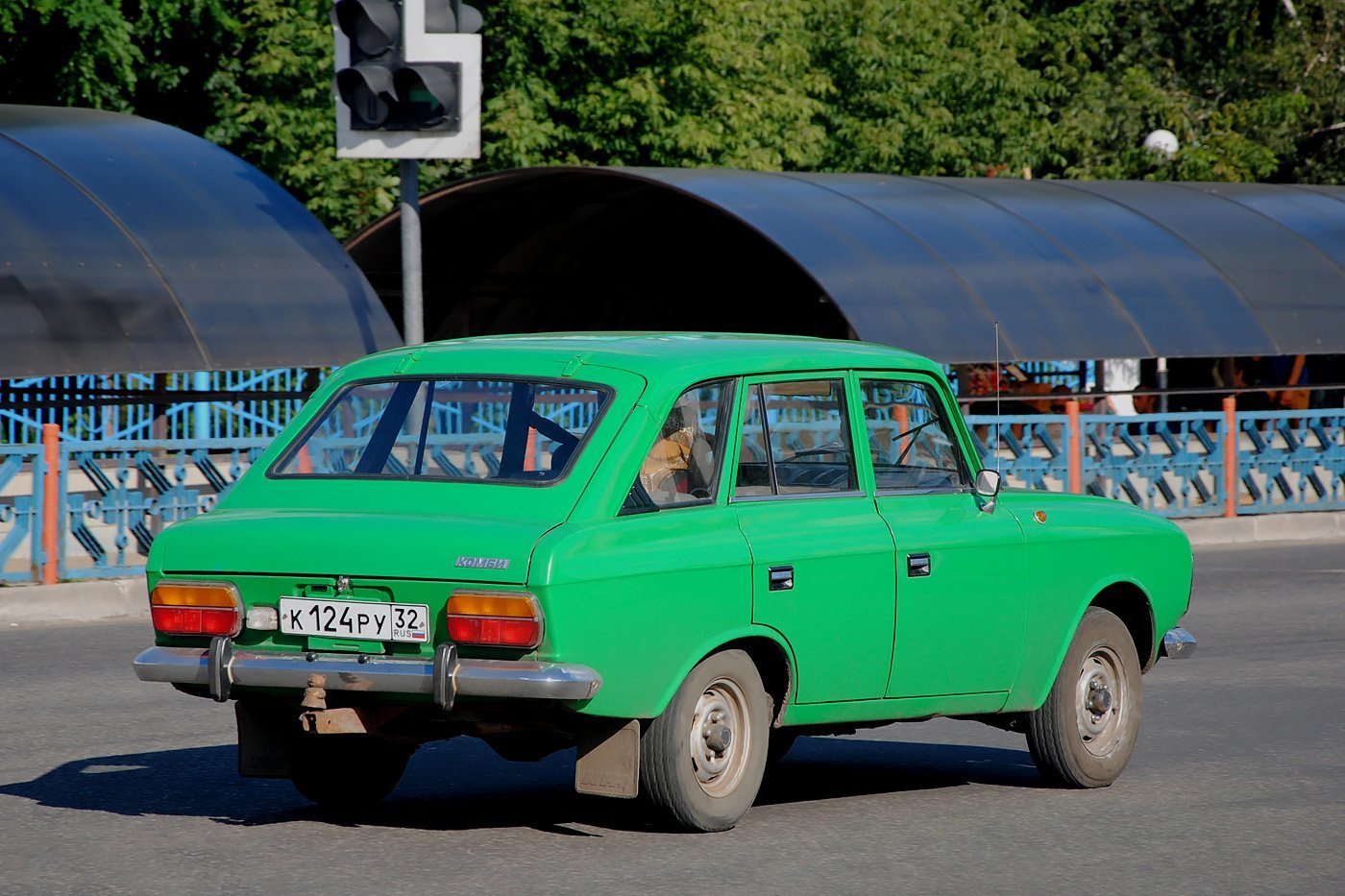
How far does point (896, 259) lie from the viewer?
73.5 ft

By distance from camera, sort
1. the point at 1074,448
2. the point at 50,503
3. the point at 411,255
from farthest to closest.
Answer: the point at 1074,448, the point at 50,503, the point at 411,255

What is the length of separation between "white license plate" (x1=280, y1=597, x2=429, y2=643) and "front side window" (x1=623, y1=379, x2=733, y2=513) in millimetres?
740

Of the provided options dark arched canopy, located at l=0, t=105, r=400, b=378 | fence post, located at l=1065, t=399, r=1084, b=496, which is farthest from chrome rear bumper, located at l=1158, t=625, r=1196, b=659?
fence post, located at l=1065, t=399, r=1084, b=496

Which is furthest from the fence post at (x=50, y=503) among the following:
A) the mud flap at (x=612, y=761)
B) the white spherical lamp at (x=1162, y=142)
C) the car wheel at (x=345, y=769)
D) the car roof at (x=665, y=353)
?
the white spherical lamp at (x=1162, y=142)

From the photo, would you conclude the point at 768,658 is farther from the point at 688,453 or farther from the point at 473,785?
the point at 473,785

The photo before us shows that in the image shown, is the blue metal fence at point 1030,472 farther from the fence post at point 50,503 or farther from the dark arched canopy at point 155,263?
the dark arched canopy at point 155,263

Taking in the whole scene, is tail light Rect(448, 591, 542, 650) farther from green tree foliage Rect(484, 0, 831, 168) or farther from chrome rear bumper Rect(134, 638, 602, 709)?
green tree foliage Rect(484, 0, 831, 168)

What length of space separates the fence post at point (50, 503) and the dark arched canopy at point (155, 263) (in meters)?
2.35

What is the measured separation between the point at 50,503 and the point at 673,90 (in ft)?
59.7

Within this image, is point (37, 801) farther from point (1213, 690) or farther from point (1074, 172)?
point (1074, 172)

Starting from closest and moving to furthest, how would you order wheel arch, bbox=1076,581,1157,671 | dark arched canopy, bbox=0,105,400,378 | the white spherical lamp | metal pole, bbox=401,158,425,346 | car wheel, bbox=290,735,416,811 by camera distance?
1. car wheel, bbox=290,735,416,811
2. wheel arch, bbox=1076,581,1157,671
3. metal pole, bbox=401,158,425,346
4. dark arched canopy, bbox=0,105,400,378
5. the white spherical lamp

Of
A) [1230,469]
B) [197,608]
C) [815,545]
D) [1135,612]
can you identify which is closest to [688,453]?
[815,545]

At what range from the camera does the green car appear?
6.08 meters

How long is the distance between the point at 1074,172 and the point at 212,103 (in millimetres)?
16310
